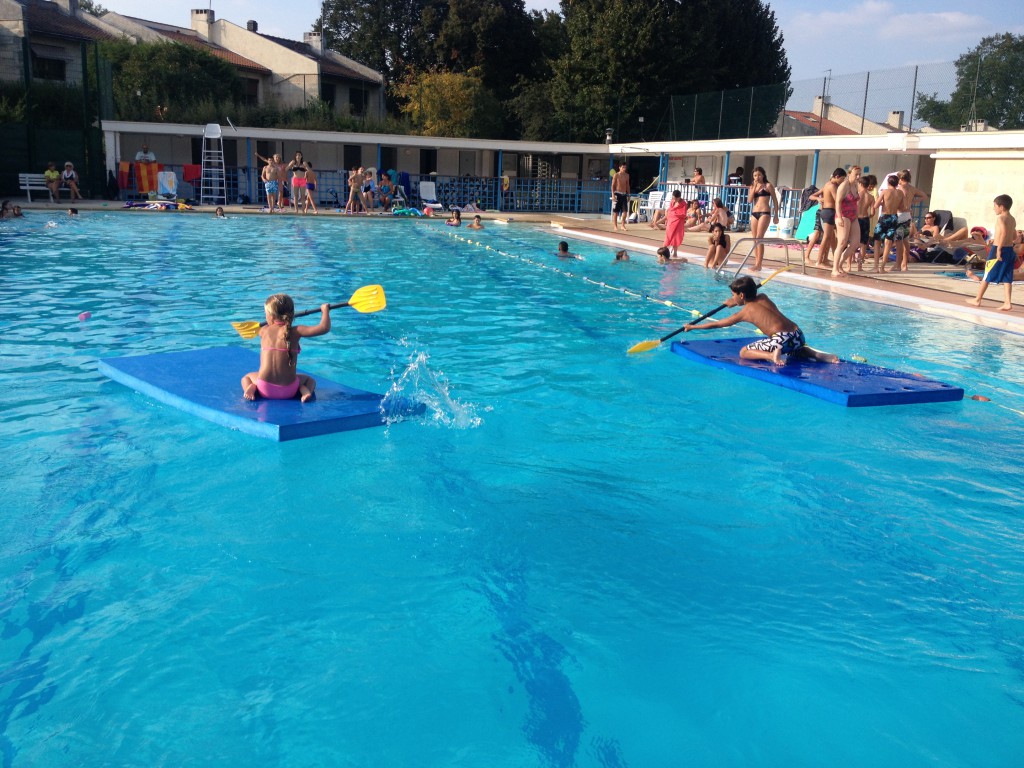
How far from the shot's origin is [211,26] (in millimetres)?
39938

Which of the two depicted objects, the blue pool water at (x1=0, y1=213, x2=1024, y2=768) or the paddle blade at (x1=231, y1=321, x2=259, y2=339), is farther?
the paddle blade at (x1=231, y1=321, x2=259, y2=339)

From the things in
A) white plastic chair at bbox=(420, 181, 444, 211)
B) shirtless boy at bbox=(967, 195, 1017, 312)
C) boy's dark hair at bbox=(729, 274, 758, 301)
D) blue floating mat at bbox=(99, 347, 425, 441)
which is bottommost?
blue floating mat at bbox=(99, 347, 425, 441)

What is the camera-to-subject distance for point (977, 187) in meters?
16.4

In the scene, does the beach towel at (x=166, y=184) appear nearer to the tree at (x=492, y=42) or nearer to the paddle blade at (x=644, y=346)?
the tree at (x=492, y=42)

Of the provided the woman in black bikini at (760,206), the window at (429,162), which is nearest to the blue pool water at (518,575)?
the woman in black bikini at (760,206)

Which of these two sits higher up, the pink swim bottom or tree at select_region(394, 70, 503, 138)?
tree at select_region(394, 70, 503, 138)

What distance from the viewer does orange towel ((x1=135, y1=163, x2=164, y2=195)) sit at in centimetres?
2609

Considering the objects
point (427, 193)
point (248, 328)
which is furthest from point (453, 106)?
point (248, 328)

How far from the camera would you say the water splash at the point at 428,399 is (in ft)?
20.0

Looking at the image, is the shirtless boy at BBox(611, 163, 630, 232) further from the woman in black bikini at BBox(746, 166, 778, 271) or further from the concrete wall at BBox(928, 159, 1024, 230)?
the woman in black bikini at BBox(746, 166, 778, 271)

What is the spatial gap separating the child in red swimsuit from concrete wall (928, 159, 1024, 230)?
1457 centimetres

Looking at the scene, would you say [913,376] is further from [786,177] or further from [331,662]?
[786,177]

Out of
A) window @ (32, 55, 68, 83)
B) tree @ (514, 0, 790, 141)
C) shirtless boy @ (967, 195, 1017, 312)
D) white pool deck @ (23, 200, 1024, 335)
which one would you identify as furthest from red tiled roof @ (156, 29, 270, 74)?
shirtless boy @ (967, 195, 1017, 312)

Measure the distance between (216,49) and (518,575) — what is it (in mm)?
41050
